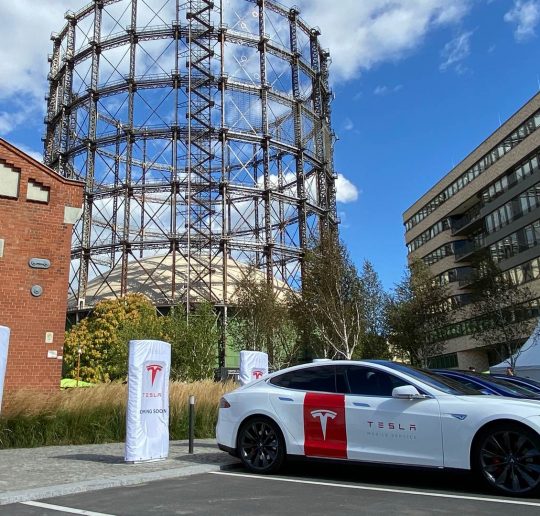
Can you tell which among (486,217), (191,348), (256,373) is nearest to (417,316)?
(191,348)

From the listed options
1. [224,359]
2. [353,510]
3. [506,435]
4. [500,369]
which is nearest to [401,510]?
[353,510]

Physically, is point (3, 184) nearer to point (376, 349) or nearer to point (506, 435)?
point (506, 435)

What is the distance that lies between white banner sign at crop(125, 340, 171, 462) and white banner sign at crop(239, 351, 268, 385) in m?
3.29

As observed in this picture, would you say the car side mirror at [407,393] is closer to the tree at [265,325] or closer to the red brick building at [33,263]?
the red brick building at [33,263]

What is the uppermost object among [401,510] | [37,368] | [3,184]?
[3,184]

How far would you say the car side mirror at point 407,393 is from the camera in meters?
6.69

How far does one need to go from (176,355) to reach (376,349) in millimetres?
10541

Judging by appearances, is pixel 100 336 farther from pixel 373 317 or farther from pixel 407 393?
pixel 407 393

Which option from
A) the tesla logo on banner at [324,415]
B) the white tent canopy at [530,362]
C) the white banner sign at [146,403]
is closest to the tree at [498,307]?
the white tent canopy at [530,362]

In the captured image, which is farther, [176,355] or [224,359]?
[224,359]

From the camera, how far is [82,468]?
8.13 meters

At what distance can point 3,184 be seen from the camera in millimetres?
14734

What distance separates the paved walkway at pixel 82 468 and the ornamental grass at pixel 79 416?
20.7 inches

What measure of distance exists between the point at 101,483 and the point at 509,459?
15.6 ft
